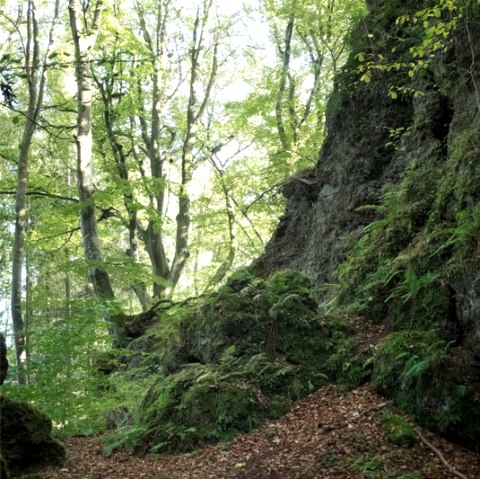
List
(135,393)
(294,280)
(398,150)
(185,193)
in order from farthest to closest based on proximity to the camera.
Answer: (185,193)
(398,150)
(135,393)
(294,280)

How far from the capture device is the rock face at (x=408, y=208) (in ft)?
17.0

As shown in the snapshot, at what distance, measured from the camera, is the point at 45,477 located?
5535 mm

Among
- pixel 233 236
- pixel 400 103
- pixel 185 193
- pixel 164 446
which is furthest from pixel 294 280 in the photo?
pixel 233 236

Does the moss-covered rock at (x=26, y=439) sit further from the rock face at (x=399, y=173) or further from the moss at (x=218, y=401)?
the rock face at (x=399, y=173)

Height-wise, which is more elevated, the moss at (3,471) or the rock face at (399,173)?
the rock face at (399,173)

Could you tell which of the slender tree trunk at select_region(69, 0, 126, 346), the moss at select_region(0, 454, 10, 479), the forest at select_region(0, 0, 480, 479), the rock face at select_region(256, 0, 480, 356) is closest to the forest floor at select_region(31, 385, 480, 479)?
the forest at select_region(0, 0, 480, 479)

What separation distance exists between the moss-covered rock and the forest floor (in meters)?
0.24

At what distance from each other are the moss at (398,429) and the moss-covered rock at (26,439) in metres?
Answer: 4.42

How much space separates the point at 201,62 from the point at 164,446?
18.6 meters

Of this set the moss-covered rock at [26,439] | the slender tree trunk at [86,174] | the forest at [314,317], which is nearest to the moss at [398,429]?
the forest at [314,317]

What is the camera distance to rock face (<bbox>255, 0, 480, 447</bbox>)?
520cm

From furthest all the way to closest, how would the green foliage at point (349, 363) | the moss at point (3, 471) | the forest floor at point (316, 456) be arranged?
1. the green foliage at point (349, 363)
2. the moss at point (3, 471)
3. the forest floor at point (316, 456)

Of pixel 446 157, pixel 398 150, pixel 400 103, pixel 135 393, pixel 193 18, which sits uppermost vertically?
pixel 193 18

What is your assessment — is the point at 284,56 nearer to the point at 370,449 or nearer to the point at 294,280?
the point at 294,280
